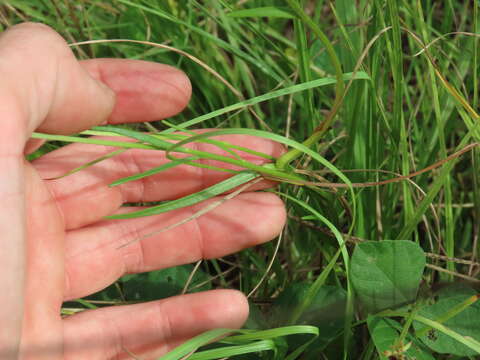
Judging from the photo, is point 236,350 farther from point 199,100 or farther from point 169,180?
point 199,100

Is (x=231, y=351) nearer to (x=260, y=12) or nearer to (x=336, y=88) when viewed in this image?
(x=336, y=88)

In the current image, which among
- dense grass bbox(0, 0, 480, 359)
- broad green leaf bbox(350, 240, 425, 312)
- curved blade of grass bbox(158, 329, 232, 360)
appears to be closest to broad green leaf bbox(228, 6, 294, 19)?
dense grass bbox(0, 0, 480, 359)

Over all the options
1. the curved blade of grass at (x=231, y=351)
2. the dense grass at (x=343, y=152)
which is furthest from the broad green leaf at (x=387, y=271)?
the curved blade of grass at (x=231, y=351)

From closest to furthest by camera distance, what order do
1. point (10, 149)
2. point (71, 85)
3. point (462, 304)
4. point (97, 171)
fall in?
point (462, 304) < point (10, 149) < point (71, 85) < point (97, 171)

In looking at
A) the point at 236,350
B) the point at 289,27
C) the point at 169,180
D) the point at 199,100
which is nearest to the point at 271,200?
the point at 169,180

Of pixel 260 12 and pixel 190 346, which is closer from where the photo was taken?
pixel 190 346

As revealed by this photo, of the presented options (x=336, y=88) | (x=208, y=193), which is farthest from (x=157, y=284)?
(x=336, y=88)

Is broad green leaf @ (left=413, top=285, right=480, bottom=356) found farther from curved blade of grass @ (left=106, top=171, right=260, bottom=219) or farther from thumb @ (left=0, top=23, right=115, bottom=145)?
thumb @ (left=0, top=23, right=115, bottom=145)

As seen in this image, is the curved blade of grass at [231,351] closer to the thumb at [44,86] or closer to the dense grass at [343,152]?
the dense grass at [343,152]
